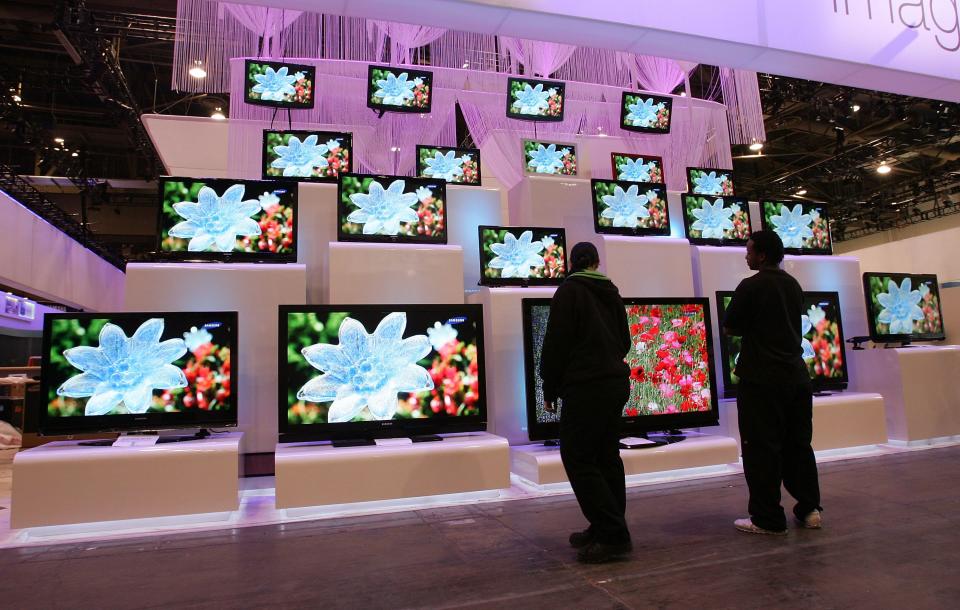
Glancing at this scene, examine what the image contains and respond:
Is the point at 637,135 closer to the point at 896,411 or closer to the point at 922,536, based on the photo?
the point at 896,411

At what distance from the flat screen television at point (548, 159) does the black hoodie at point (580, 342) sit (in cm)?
337

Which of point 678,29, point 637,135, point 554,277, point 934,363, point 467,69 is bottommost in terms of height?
point 934,363

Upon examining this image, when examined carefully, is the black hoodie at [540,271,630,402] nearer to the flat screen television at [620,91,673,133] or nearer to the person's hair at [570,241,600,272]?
the person's hair at [570,241,600,272]

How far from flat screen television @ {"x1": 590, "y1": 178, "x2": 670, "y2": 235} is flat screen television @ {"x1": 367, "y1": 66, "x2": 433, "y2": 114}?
2109 millimetres

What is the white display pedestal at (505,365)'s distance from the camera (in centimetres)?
432

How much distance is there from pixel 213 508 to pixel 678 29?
140 inches

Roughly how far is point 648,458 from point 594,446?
1.71m

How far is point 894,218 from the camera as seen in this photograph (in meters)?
15.9

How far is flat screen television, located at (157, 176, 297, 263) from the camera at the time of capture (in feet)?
13.6

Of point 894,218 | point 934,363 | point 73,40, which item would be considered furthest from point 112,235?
point 894,218

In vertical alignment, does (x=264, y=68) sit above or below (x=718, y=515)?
above

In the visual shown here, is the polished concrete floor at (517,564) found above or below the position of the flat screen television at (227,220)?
below

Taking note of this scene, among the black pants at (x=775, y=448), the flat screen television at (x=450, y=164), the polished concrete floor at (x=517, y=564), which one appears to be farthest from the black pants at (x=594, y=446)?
the flat screen television at (x=450, y=164)

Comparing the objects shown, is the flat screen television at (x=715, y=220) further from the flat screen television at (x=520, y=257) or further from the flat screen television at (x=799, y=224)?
the flat screen television at (x=520, y=257)
